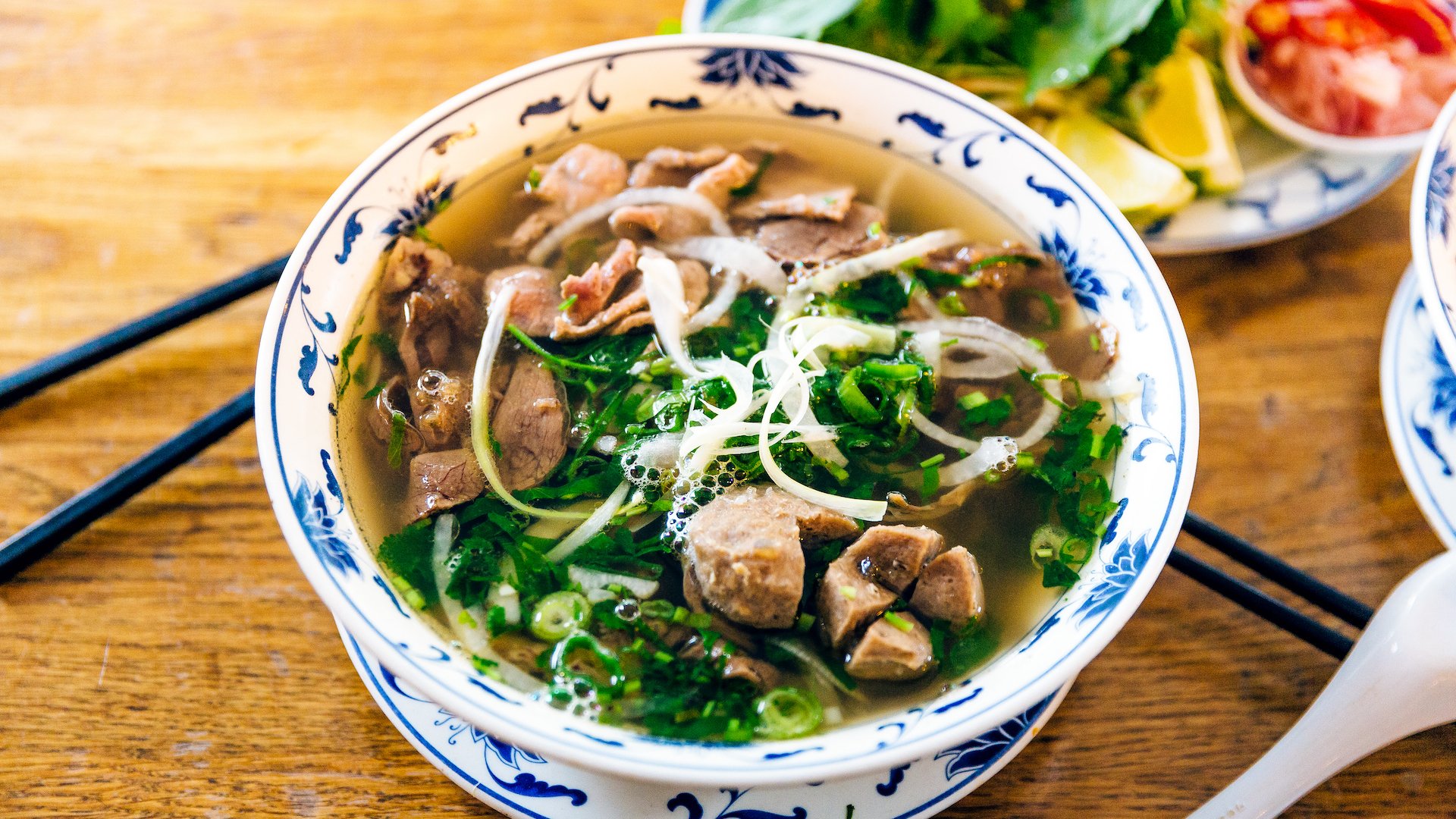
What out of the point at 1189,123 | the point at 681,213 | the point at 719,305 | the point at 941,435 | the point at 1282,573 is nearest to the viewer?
the point at 1282,573

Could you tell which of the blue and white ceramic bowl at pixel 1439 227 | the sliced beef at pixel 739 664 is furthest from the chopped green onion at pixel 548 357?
the blue and white ceramic bowl at pixel 1439 227

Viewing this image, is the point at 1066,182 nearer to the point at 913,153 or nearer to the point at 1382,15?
the point at 913,153

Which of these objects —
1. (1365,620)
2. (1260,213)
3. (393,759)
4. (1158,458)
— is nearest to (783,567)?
(1158,458)

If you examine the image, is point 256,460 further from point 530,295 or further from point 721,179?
point 721,179

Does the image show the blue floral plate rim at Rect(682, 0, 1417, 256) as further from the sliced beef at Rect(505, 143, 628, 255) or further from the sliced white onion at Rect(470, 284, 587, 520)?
the sliced white onion at Rect(470, 284, 587, 520)

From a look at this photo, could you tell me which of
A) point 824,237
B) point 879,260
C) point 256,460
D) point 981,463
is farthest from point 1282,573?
point 256,460

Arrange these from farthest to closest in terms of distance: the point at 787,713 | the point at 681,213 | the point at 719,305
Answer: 1. the point at 681,213
2. the point at 719,305
3. the point at 787,713

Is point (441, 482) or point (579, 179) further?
point (579, 179)

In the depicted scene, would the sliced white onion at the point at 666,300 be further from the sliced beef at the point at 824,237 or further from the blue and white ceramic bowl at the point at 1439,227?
the blue and white ceramic bowl at the point at 1439,227
